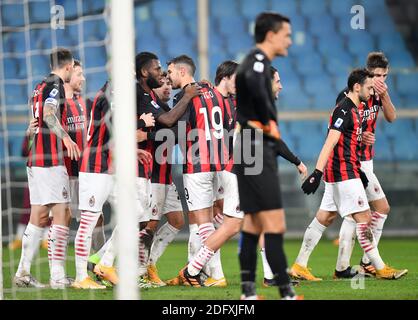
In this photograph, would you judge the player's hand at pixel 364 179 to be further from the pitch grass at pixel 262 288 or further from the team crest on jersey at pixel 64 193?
the team crest on jersey at pixel 64 193

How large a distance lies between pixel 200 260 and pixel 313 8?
904cm

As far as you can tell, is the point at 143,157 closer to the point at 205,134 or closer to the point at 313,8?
the point at 205,134

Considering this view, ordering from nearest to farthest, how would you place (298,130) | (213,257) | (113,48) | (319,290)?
(113,48), (319,290), (213,257), (298,130)

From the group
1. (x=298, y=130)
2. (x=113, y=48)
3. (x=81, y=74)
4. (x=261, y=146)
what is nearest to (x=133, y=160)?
(x=113, y=48)

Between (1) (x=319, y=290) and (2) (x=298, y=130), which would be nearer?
(1) (x=319, y=290)

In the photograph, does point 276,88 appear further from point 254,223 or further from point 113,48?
point 113,48

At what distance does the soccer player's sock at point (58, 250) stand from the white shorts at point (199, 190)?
3.36 ft

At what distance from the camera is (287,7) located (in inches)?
607

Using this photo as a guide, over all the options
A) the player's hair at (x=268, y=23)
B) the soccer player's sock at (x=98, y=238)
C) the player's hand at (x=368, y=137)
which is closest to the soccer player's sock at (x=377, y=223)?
the player's hand at (x=368, y=137)

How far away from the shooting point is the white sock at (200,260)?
7.14 m

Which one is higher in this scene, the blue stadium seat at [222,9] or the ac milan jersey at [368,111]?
the blue stadium seat at [222,9]

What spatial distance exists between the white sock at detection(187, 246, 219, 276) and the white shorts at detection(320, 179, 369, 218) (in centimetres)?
124
